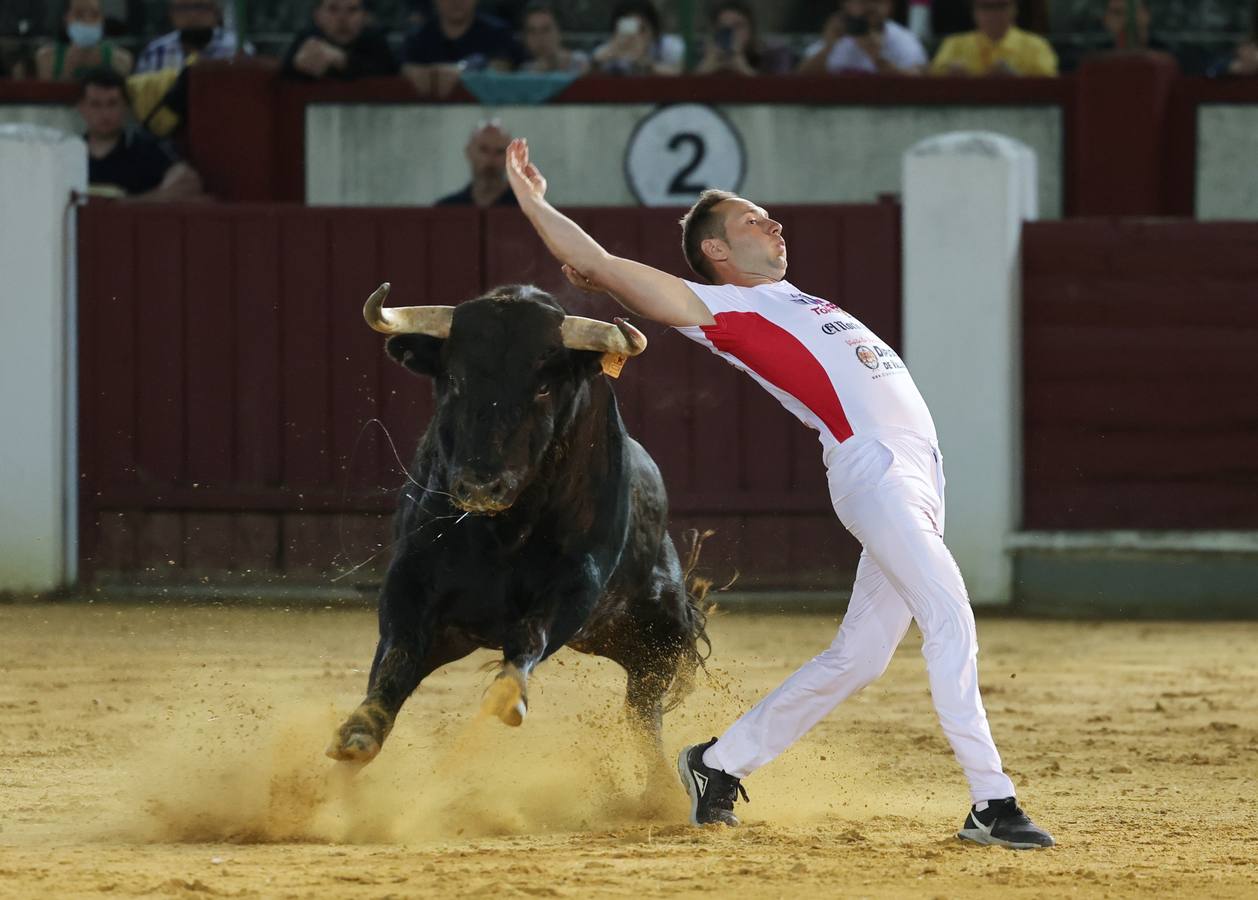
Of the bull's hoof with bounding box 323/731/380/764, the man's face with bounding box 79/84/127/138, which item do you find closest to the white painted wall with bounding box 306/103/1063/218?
the man's face with bounding box 79/84/127/138

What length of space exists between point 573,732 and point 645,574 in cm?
74

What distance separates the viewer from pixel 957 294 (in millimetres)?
9406

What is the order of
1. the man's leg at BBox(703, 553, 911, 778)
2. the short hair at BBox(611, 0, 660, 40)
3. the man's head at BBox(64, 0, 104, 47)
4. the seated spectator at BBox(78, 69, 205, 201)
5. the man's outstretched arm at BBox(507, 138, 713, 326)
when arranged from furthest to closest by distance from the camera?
the man's head at BBox(64, 0, 104, 47), the short hair at BBox(611, 0, 660, 40), the seated spectator at BBox(78, 69, 205, 201), the man's leg at BBox(703, 553, 911, 778), the man's outstretched arm at BBox(507, 138, 713, 326)

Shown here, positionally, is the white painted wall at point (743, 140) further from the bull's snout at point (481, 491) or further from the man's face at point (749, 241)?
the bull's snout at point (481, 491)

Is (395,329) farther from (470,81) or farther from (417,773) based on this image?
(470,81)

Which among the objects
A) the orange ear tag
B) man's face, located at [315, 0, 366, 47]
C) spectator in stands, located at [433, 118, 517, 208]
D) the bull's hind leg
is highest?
man's face, located at [315, 0, 366, 47]

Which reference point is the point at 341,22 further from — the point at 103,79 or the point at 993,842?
the point at 993,842

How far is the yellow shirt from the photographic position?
10.6 metres

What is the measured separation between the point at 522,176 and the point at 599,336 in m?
0.38

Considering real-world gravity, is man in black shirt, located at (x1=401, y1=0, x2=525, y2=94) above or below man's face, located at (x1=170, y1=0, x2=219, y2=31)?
below

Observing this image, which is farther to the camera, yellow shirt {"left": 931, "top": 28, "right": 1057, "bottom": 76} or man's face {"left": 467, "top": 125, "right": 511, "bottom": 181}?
yellow shirt {"left": 931, "top": 28, "right": 1057, "bottom": 76}

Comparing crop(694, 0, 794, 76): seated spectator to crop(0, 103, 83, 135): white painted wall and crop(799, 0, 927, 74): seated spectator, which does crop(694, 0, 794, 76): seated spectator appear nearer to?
crop(799, 0, 927, 74): seated spectator

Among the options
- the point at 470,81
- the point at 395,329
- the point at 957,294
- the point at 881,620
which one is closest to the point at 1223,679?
the point at 957,294

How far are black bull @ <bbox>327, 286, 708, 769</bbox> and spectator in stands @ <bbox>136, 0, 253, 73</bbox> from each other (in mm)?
6349
